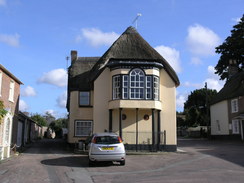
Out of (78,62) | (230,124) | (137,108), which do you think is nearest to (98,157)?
(137,108)

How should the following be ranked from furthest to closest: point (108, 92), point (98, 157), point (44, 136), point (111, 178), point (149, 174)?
1. point (44, 136)
2. point (108, 92)
3. point (98, 157)
4. point (149, 174)
5. point (111, 178)

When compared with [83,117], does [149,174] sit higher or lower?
lower

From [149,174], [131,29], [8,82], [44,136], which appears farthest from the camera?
[44,136]

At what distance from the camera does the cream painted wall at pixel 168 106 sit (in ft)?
74.1

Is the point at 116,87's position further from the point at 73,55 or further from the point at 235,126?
the point at 235,126

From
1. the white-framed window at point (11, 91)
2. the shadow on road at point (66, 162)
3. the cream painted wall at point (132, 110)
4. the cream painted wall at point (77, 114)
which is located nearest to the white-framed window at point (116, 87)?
the cream painted wall at point (132, 110)

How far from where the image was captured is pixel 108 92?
23.3 meters

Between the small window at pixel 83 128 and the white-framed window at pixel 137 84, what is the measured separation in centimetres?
648

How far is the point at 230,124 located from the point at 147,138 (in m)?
18.3

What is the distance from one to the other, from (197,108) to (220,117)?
25.4 meters

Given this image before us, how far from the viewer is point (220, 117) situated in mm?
40219

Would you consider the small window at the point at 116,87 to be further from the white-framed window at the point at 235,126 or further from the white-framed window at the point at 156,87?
the white-framed window at the point at 235,126

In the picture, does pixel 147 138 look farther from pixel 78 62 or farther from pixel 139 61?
pixel 78 62

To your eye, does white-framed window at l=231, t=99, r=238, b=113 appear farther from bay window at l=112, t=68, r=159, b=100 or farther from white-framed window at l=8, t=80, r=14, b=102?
white-framed window at l=8, t=80, r=14, b=102
